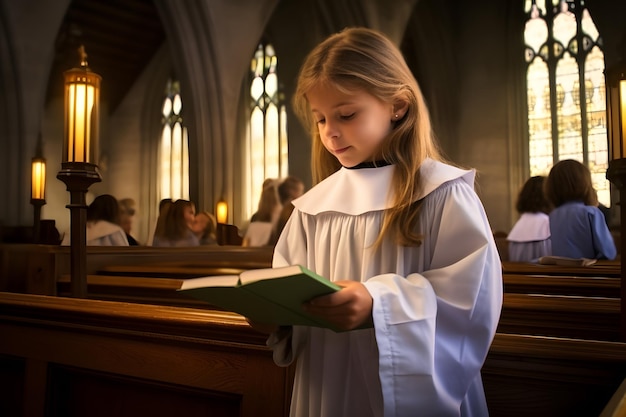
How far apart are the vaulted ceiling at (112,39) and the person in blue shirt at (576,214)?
24.4 ft

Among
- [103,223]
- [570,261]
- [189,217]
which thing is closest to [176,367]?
[570,261]

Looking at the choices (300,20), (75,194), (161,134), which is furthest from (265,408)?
(161,134)

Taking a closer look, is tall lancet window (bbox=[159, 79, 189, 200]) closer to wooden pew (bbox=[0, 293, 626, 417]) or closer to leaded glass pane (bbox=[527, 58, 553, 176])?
leaded glass pane (bbox=[527, 58, 553, 176])

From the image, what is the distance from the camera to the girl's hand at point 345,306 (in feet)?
2.60

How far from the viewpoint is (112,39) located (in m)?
9.63

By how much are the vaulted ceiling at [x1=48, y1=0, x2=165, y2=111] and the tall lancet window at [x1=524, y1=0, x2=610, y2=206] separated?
664 centimetres

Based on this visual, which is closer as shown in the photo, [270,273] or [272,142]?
[270,273]

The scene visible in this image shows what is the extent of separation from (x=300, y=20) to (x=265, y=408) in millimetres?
8471

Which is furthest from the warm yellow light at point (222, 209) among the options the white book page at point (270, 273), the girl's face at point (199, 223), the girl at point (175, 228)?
the white book page at point (270, 273)

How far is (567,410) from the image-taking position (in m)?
1.10

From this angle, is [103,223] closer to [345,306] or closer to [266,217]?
[266,217]

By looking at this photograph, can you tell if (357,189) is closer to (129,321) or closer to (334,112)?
(334,112)

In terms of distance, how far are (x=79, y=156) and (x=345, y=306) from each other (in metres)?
1.75

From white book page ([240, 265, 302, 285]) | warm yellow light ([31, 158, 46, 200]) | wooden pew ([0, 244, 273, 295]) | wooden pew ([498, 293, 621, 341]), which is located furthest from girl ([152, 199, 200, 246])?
white book page ([240, 265, 302, 285])
